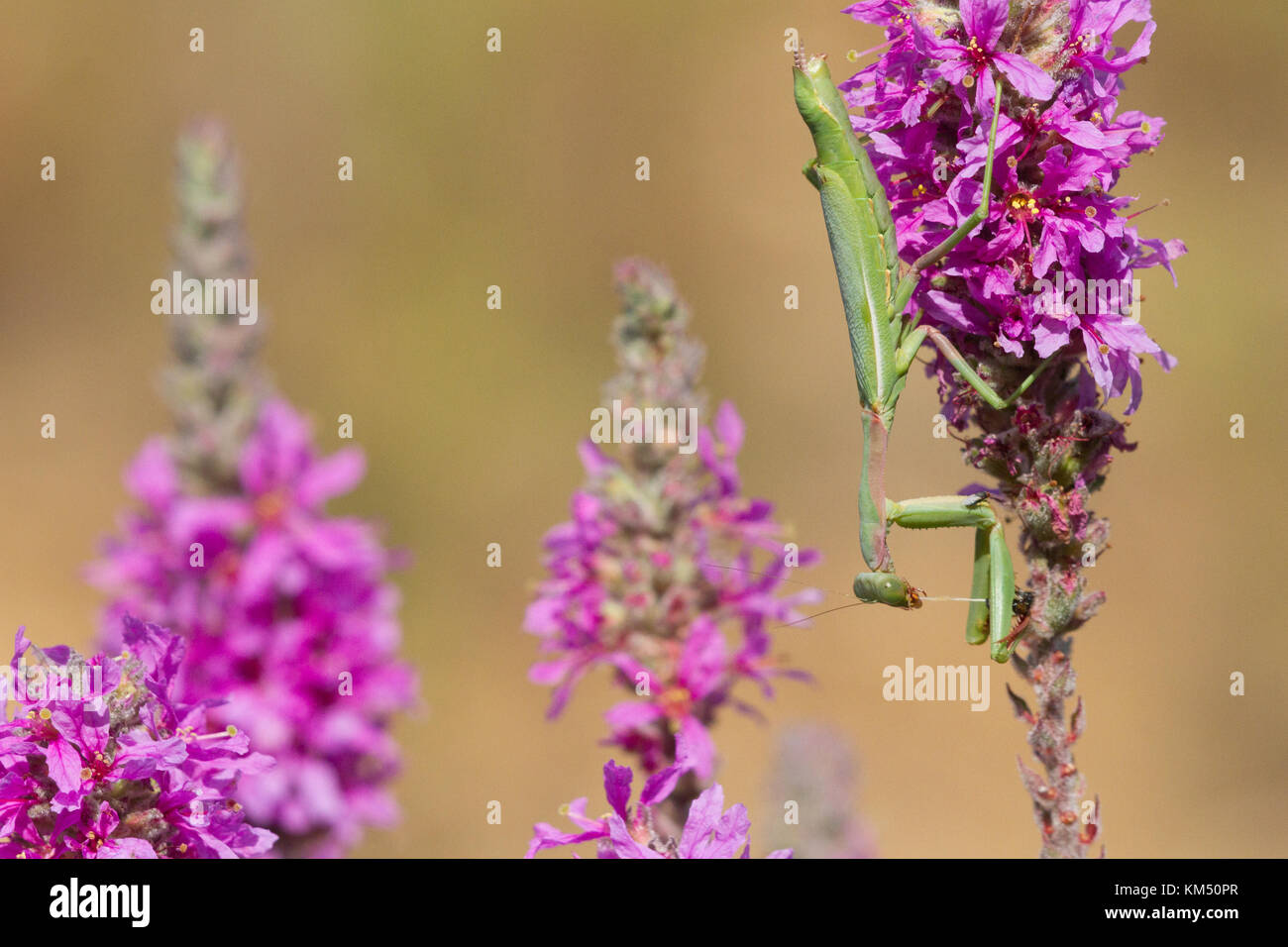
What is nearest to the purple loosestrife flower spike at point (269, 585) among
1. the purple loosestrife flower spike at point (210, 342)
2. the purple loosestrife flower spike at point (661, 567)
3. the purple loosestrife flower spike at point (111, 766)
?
the purple loosestrife flower spike at point (210, 342)

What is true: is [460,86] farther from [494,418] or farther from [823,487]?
[823,487]

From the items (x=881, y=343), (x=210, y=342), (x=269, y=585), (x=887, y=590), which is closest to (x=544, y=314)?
(x=210, y=342)

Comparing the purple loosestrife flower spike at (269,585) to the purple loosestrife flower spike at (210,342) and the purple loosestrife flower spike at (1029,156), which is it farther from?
the purple loosestrife flower spike at (1029,156)

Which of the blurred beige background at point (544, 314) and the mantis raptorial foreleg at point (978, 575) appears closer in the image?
the mantis raptorial foreleg at point (978, 575)

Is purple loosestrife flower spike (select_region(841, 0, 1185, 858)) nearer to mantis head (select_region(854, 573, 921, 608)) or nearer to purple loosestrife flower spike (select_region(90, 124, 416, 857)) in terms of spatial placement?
mantis head (select_region(854, 573, 921, 608))

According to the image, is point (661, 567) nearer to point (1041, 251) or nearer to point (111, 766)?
point (1041, 251)
